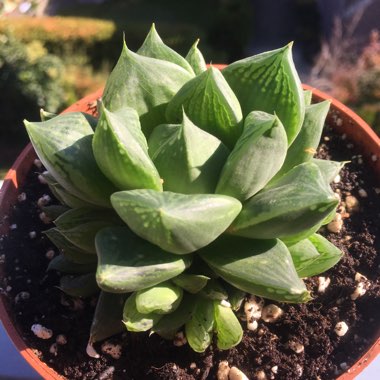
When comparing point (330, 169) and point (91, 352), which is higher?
point (330, 169)

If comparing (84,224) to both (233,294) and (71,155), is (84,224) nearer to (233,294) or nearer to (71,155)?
(71,155)

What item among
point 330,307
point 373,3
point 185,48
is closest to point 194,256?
point 330,307

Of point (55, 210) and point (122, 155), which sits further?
point (55, 210)

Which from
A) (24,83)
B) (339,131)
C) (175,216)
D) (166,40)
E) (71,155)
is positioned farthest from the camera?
(166,40)

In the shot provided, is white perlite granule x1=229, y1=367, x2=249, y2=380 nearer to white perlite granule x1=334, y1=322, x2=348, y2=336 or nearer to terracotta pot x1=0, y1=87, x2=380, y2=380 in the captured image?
white perlite granule x1=334, y1=322, x2=348, y2=336

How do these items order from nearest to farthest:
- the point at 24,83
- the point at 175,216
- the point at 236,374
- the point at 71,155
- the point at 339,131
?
the point at 175,216 < the point at 71,155 < the point at 236,374 < the point at 339,131 < the point at 24,83

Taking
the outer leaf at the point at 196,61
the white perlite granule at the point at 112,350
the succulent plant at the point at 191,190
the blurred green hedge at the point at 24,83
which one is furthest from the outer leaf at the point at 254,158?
the blurred green hedge at the point at 24,83

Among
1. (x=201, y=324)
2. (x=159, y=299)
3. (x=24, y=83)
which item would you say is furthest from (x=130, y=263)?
(x=24, y=83)

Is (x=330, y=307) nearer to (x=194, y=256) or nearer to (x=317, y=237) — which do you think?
(x=317, y=237)
